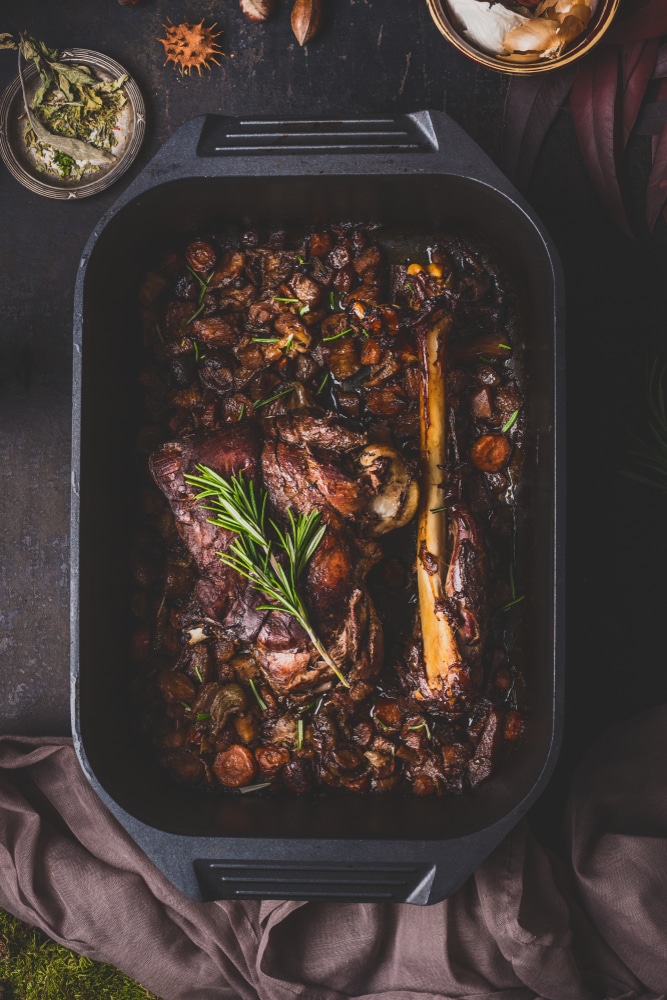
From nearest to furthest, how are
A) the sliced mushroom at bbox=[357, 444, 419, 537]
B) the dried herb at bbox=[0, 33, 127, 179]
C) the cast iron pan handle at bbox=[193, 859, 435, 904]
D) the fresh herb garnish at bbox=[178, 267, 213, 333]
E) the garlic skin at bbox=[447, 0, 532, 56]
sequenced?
the cast iron pan handle at bbox=[193, 859, 435, 904] → the sliced mushroom at bbox=[357, 444, 419, 537] → the garlic skin at bbox=[447, 0, 532, 56] → the fresh herb garnish at bbox=[178, 267, 213, 333] → the dried herb at bbox=[0, 33, 127, 179]

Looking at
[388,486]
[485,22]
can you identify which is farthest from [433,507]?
[485,22]

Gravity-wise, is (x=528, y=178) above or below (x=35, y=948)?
above

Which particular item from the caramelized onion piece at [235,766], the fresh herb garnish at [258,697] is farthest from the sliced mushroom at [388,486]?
the caramelized onion piece at [235,766]

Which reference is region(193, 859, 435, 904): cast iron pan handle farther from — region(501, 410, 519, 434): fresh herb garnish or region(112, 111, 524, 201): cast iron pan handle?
region(112, 111, 524, 201): cast iron pan handle

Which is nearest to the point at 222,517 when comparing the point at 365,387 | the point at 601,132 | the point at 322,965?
the point at 365,387

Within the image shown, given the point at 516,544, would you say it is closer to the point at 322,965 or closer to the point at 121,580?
the point at 121,580

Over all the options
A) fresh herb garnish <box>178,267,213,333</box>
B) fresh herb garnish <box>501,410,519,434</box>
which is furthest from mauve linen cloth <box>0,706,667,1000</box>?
fresh herb garnish <box>178,267,213,333</box>

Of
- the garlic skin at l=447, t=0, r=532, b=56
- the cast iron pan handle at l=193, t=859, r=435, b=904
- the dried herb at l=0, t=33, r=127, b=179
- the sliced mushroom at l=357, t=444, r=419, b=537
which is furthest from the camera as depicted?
the dried herb at l=0, t=33, r=127, b=179
